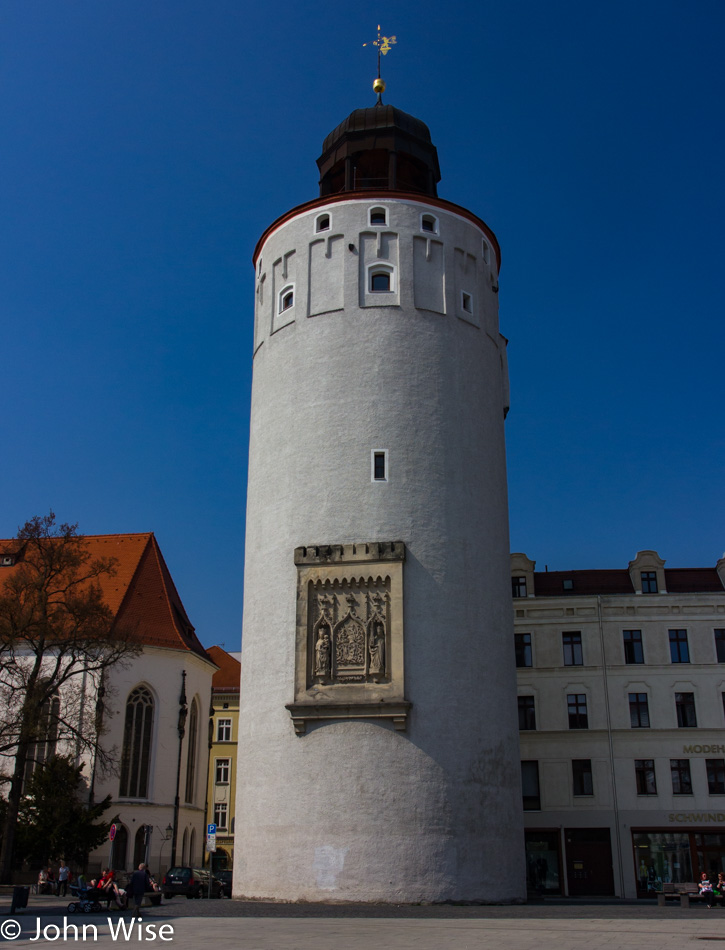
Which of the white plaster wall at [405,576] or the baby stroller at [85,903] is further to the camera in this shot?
the white plaster wall at [405,576]

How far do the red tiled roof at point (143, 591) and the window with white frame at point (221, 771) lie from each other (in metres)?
19.5

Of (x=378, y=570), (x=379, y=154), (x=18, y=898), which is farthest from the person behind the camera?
(x=379, y=154)

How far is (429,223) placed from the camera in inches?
1019

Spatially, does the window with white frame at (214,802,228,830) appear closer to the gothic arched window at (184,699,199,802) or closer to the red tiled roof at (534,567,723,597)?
the gothic arched window at (184,699,199,802)

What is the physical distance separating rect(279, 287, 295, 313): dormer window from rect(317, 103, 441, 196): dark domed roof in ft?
12.0

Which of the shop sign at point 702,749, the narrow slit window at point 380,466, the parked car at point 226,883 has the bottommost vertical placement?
the parked car at point 226,883

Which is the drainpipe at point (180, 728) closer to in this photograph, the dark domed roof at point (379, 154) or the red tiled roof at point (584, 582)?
the red tiled roof at point (584, 582)

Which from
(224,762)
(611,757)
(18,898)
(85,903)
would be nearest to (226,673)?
(224,762)

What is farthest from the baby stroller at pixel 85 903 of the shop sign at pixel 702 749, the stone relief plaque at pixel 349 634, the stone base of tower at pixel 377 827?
the shop sign at pixel 702 749

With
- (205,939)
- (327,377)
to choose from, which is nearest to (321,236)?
(327,377)

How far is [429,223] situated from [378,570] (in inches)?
388

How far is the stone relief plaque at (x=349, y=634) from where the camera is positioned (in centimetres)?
2127

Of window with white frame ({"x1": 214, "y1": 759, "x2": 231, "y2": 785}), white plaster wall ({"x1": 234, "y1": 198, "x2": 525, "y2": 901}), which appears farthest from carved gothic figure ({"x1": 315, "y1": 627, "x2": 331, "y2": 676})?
window with white frame ({"x1": 214, "y1": 759, "x2": 231, "y2": 785})

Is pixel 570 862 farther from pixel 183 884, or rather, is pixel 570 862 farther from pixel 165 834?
pixel 165 834
